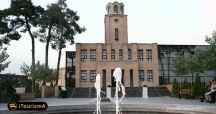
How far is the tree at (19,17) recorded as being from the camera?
33969mm

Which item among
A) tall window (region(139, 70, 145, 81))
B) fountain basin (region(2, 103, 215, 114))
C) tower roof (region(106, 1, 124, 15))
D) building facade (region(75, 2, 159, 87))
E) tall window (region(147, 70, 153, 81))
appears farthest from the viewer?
tower roof (region(106, 1, 124, 15))

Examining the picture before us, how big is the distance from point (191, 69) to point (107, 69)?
1446 cm

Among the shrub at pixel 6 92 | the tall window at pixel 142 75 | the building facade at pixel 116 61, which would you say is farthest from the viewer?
the tall window at pixel 142 75

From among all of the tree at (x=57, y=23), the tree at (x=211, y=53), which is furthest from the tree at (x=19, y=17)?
the tree at (x=211, y=53)

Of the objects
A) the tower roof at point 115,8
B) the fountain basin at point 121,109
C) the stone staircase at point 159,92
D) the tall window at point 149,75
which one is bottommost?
the stone staircase at point 159,92

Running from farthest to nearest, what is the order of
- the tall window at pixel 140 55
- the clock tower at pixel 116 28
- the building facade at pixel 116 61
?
the clock tower at pixel 116 28 → the tall window at pixel 140 55 → the building facade at pixel 116 61

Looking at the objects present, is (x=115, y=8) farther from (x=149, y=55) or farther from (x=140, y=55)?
(x=149, y=55)

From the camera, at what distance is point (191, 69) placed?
107 feet

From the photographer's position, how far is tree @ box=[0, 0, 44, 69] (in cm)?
3397

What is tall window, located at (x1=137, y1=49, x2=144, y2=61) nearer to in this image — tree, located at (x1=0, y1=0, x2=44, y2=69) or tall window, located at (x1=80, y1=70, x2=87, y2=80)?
tall window, located at (x1=80, y1=70, x2=87, y2=80)

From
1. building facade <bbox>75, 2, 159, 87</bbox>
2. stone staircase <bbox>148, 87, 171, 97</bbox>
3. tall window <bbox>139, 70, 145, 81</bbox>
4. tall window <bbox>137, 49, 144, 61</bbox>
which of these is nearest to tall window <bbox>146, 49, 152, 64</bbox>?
building facade <bbox>75, 2, 159, 87</bbox>

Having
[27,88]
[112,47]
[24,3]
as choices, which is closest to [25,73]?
[27,88]

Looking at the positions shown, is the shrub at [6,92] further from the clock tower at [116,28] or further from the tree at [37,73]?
the clock tower at [116,28]

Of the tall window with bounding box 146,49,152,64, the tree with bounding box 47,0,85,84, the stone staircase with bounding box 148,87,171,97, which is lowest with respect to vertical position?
the stone staircase with bounding box 148,87,171,97
